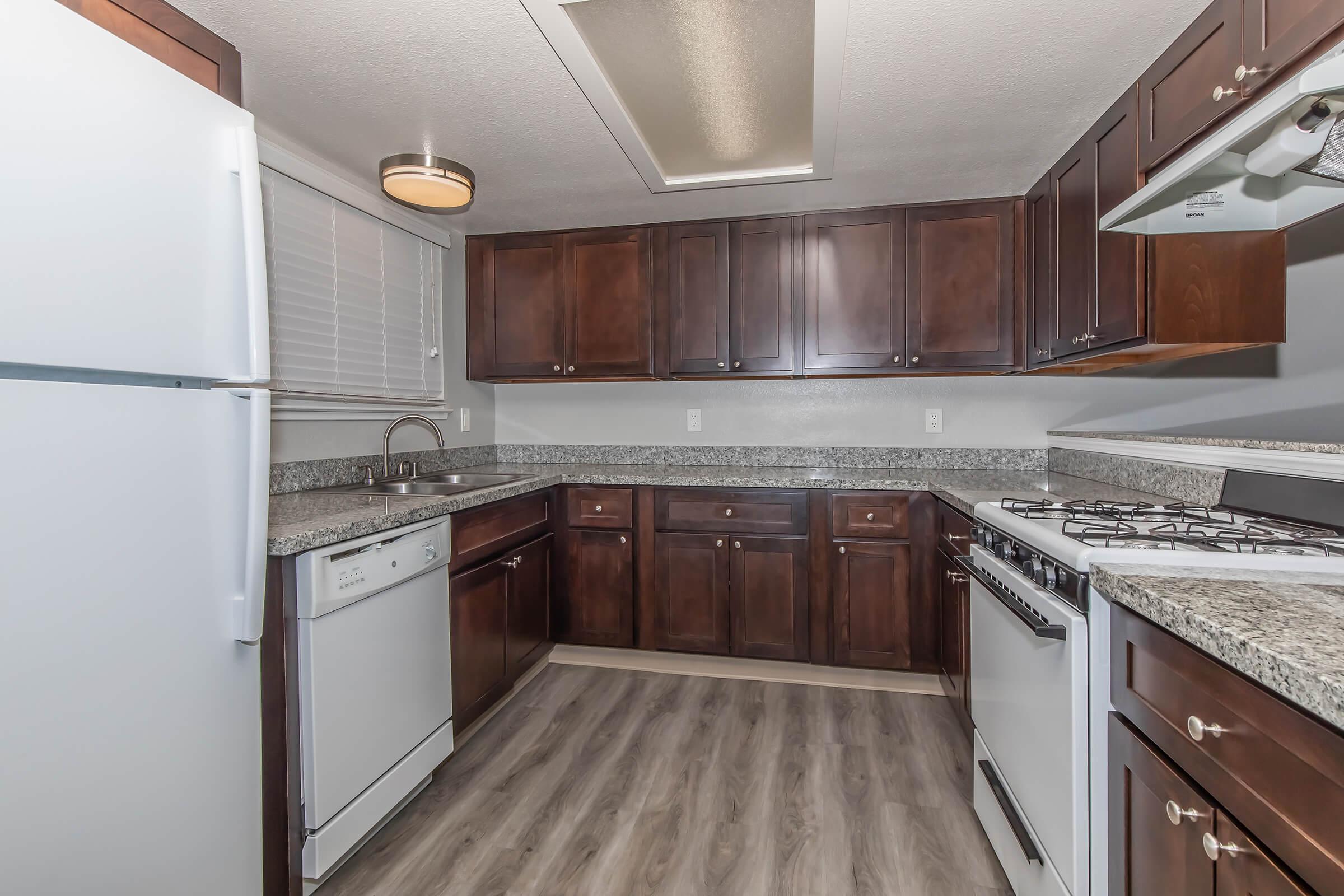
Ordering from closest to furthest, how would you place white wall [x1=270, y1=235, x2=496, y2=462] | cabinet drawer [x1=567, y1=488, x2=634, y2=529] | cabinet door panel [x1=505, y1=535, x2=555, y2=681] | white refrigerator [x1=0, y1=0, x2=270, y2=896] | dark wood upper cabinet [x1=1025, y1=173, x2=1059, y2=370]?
1. white refrigerator [x1=0, y1=0, x2=270, y2=896]
2. white wall [x1=270, y1=235, x2=496, y2=462]
3. dark wood upper cabinet [x1=1025, y1=173, x2=1059, y2=370]
4. cabinet door panel [x1=505, y1=535, x2=555, y2=681]
5. cabinet drawer [x1=567, y1=488, x2=634, y2=529]

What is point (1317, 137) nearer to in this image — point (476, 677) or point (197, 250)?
point (197, 250)

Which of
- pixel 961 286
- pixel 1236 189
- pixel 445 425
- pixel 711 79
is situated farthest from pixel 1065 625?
pixel 445 425

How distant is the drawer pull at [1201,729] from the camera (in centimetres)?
79

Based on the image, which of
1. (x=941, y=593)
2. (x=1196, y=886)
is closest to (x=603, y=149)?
(x=941, y=593)

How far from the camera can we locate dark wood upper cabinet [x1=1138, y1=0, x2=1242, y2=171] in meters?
1.33

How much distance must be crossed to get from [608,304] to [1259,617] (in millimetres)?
2669

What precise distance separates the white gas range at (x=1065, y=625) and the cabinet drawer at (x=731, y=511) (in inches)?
36.7

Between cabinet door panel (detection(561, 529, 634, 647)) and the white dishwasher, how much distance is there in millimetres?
899

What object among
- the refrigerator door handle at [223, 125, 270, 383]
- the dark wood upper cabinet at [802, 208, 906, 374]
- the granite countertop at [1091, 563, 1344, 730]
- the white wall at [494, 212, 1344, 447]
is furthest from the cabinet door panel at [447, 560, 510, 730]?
the granite countertop at [1091, 563, 1344, 730]

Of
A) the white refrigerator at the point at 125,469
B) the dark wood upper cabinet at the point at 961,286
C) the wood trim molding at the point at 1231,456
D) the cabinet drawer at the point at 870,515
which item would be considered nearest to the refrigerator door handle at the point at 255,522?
the white refrigerator at the point at 125,469

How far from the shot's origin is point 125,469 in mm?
1048

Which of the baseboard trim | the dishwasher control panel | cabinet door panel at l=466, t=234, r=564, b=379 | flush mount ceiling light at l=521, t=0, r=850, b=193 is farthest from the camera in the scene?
cabinet door panel at l=466, t=234, r=564, b=379

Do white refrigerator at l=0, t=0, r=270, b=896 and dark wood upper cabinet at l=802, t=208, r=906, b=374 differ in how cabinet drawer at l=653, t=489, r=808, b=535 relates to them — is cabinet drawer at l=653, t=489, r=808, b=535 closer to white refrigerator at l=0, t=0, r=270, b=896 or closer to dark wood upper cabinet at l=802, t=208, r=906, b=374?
dark wood upper cabinet at l=802, t=208, r=906, b=374

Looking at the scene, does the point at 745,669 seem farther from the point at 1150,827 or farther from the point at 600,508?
the point at 1150,827
